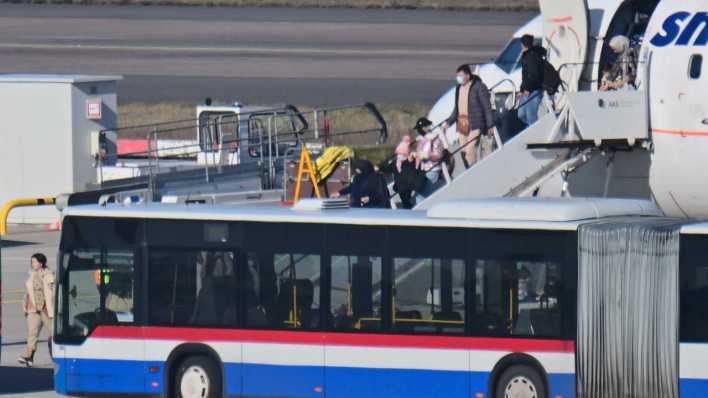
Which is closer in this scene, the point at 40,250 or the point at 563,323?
the point at 563,323

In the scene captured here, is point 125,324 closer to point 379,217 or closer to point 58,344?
point 58,344

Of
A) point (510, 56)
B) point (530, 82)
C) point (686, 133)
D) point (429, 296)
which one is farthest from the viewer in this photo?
point (510, 56)

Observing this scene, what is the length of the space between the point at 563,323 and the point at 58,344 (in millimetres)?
6655

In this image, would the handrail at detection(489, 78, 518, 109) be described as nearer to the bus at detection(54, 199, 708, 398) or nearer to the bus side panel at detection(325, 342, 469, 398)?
the bus at detection(54, 199, 708, 398)

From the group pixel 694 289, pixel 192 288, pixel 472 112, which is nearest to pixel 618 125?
pixel 472 112

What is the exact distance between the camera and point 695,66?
24.6 m

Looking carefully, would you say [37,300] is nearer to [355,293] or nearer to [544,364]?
[355,293]

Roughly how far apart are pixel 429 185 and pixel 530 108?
215cm

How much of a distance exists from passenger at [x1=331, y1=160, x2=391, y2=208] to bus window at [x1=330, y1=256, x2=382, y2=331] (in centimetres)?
483

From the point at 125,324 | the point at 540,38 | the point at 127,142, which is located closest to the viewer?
the point at 125,324

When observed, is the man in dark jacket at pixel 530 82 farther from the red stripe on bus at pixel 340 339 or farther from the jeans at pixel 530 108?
the red stripe on bus at pixel 340 339

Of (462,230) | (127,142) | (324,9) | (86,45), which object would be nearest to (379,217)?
(462,230)

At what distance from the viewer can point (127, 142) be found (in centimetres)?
4806

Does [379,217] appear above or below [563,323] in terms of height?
above
